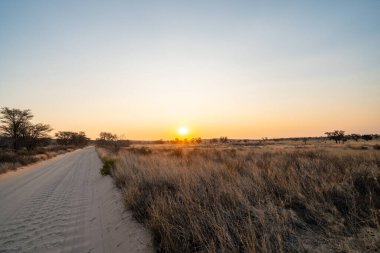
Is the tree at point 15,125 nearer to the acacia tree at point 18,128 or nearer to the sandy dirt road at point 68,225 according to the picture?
the acacia tree at point 18,128

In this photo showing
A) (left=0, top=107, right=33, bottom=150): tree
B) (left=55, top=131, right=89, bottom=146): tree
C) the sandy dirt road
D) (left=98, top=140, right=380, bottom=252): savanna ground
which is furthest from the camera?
(left=55, top=131, right=89, bottom=146): tree

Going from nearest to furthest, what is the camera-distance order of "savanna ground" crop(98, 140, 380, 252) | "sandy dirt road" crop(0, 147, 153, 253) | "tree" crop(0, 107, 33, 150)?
"savanna ground" crop(98, 140, 380, 252) → "sandy dirt road" crop(0, 147, 153, 253) → "tree" crop(0, 107, 33, 150)

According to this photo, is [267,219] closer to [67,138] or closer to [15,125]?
[15,125]

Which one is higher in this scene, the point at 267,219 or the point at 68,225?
the point at 267,219

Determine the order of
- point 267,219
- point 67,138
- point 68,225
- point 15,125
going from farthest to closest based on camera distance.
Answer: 1. point 67,138
2. point 15,125
3. point 68,225
4. point 267,219

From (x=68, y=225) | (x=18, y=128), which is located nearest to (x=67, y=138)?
(x=18, y=128)

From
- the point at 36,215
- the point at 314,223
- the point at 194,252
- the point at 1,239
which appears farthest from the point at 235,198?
the point at 36,215

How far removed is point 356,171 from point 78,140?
469 feet

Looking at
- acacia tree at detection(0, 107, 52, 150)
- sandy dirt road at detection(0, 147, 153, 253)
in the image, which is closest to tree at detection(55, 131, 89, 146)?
acacia tree at detection(0, 107, 52, 150)

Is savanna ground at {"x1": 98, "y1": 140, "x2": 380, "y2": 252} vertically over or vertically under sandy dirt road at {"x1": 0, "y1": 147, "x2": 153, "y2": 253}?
over

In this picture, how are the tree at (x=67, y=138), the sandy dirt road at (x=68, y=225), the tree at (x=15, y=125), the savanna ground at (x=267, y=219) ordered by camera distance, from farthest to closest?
the tree at (x=67, y=138)
the tree at (x=15, y=125)
the sandy dirt road at (x=68, y=225)
the savanna ground at (x=267, y=219)

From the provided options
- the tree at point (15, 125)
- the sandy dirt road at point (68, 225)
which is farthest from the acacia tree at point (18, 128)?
the sandy dirt road at point (68, 225)

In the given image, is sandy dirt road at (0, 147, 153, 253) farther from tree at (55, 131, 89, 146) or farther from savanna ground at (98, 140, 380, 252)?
tree at (55, 131, 89, 146)

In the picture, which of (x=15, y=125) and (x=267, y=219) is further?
(x=15, y=125)
